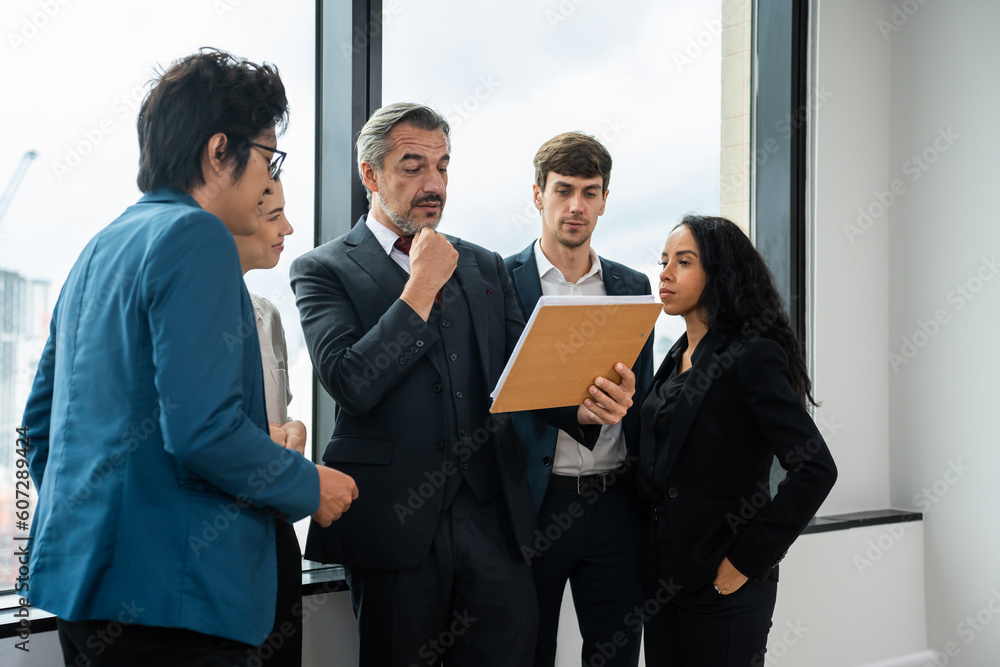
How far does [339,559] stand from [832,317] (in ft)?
8.58

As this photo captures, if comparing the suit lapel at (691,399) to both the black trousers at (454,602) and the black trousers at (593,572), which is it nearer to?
the black trousers at (593,572)

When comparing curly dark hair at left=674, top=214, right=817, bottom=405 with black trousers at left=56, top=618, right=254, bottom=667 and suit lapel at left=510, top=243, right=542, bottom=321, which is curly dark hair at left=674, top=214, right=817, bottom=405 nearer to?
suit lapel at left=510, top=243, right=542, bottom=321

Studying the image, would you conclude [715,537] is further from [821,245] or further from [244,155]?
[821,245]

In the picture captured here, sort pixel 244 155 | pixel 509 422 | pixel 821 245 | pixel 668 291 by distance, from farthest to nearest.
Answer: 1. pixel 821 245
2. pixel 668 291
3. pixel 509 422
4. pixel 244 155

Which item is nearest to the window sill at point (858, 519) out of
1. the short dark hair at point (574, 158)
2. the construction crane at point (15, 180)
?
the short dark hair at point (574, 158)

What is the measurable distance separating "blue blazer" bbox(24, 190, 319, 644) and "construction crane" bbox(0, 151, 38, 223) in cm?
94

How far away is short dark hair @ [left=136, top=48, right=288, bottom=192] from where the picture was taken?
3.74 ft

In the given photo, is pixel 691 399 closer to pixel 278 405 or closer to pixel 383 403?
pixel 383 403

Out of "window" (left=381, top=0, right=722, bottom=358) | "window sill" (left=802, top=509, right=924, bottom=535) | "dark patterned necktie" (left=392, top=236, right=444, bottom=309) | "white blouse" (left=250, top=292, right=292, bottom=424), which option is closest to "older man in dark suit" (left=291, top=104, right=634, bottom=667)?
"dark patterned necktie" (left=392, top=236, right=444, bottom=309)

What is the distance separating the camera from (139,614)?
100 centimetres

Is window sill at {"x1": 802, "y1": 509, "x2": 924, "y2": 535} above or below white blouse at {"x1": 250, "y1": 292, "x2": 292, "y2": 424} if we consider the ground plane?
below

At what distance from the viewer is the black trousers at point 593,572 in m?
1.98

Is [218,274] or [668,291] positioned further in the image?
[668,291]

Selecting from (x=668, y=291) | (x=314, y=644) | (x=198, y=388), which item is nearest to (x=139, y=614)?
(x=198, y=388)
